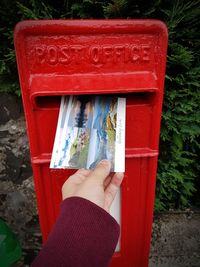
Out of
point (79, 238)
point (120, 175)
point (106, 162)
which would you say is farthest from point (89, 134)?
point (79, 238)

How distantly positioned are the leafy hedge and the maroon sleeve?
110cm

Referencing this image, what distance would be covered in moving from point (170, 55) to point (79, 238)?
4.37 ft

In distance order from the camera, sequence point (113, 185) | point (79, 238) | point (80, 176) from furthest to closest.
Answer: point (113, 185) < point (80, 176) < point (79, 238)

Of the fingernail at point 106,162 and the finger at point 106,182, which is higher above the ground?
the fingernail at point 106,162

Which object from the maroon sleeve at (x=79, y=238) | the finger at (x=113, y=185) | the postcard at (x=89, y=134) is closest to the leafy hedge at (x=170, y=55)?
the postcard at (x=89, y=134)

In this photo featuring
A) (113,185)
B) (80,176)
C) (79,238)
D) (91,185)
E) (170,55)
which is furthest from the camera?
(170,55)

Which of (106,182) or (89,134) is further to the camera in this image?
(106,182)

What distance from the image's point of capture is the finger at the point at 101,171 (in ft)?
3.95

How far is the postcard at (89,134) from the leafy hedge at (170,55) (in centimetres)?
65

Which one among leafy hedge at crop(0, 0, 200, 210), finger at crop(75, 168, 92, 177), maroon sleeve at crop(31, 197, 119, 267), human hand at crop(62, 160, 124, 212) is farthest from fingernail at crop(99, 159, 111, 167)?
leafy hedge at crop(0, 0, 200, 210)

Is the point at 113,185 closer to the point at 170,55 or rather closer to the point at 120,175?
the point at 120,175

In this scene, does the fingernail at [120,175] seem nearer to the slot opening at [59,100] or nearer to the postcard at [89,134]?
the postcard at [89,134]

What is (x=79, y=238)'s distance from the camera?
3.26 feet

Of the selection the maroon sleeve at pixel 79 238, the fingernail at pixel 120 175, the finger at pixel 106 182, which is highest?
the fingernail at pixel 120 175
